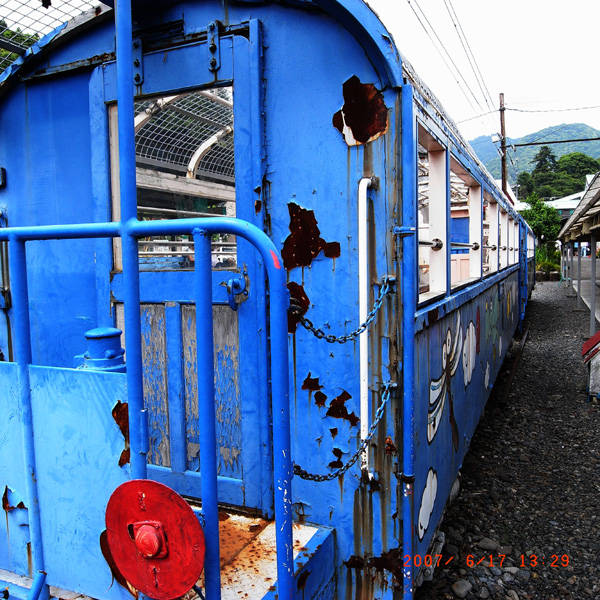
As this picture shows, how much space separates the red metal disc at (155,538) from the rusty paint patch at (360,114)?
1752mm

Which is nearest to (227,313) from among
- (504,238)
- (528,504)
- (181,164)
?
(181,164)

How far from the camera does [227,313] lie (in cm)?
282

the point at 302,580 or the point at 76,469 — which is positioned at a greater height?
the point at 76,469

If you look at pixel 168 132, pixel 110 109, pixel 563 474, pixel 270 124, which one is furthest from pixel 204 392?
pixel 563 474

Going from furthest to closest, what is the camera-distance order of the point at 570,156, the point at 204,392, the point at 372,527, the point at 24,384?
1. the point at 570,156
2. the point at 372,527
3. the point at 24,384
4. the point at 204,392

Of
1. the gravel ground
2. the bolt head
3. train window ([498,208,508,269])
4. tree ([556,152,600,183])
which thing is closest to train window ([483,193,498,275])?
train window ([498,208,508,269])

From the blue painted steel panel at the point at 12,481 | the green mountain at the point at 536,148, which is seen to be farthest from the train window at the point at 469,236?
the green mountain at the point at 536,148

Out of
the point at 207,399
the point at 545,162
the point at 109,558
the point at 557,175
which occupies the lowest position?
the point at 109,558

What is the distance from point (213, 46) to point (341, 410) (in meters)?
1.95

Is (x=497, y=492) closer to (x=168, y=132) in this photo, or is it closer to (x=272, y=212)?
(x=272, y=212)

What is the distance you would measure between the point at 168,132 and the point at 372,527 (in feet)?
8.56

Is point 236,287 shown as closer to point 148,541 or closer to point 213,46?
point 213,46

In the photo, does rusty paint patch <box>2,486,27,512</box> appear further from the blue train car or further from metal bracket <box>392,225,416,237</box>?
metal bracket <box>392,225,416,237</box>

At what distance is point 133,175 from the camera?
1.73 metres
